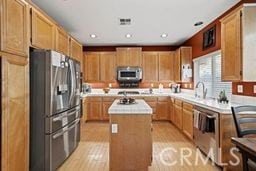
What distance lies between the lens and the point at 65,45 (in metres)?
4.64

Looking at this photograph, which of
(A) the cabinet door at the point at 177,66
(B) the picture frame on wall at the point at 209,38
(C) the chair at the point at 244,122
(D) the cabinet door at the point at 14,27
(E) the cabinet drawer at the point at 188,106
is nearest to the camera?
(C) the chair at the point at 244,122

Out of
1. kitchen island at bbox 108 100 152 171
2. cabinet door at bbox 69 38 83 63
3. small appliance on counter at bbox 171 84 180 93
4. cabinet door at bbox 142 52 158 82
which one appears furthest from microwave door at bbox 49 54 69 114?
small appliance on counter at bbox 171 84 180 93

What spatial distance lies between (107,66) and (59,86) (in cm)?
458

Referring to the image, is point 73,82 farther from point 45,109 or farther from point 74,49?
point 74,49

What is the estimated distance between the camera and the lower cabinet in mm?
4900

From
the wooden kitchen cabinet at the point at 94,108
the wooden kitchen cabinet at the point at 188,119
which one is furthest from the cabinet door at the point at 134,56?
the wooden kitchen cabinet at the point at 188,119

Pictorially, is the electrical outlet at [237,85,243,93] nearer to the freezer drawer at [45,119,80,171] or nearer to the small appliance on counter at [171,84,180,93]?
the freezer drawer at [45,119,80,171]

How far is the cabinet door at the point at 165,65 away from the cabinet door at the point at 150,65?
162mm

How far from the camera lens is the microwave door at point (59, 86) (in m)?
3.24

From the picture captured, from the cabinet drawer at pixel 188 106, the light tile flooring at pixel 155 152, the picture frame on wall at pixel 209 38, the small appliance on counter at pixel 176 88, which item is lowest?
the light tile flooring at pixel 155 152

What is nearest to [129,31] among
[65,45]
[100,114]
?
[65,45]

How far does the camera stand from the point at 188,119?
5.14 meters

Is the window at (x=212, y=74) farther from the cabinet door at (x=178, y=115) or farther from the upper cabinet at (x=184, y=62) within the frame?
the cabinet door at (x=178, y=115)

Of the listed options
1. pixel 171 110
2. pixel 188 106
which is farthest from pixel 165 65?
pixel 188 106
